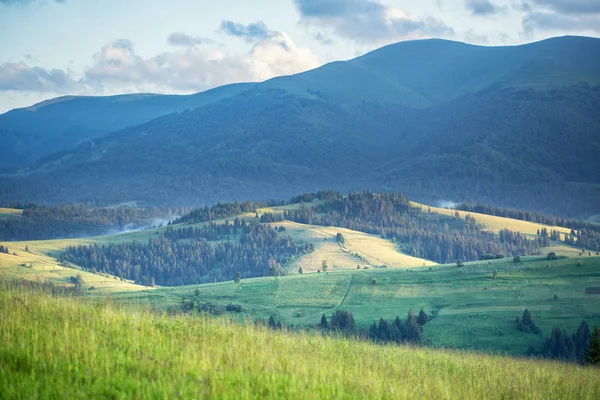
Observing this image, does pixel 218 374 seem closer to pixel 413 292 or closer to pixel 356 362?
pixel 356 362

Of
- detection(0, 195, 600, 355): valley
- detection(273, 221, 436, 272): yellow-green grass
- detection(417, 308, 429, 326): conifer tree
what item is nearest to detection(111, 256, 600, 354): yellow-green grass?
detection(0, 195, 600, 355): valley

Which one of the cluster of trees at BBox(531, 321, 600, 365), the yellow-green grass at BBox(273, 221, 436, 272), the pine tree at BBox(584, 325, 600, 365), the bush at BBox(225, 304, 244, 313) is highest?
the yellow-green grass at BBox(273, 221, 436, 272)

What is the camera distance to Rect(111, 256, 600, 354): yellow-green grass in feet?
215

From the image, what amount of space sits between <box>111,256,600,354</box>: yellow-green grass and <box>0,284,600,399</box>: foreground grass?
39.3m

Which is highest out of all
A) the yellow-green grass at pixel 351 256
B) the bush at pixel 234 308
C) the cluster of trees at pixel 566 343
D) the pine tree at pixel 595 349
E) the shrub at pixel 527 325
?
the yellow-green grass at pixel 351 256

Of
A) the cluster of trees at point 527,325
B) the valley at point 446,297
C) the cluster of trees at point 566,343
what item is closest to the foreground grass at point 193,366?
the cluster of trees at point 566,343

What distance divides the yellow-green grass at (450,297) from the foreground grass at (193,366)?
3929 cm

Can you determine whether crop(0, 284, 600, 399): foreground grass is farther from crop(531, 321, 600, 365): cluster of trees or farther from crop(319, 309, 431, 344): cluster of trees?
crop(319, 309, 431, 344): cluster of trees

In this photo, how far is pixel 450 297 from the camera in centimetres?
8138

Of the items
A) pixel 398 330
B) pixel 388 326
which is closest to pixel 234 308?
pixel 388 326

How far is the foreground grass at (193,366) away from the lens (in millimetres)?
14617

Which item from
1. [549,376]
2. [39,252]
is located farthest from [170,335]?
[39,252]

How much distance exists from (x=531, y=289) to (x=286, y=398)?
Result: 229 ft

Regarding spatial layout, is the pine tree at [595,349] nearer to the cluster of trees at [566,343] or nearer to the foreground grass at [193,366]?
the foreground grass at [193,366]
